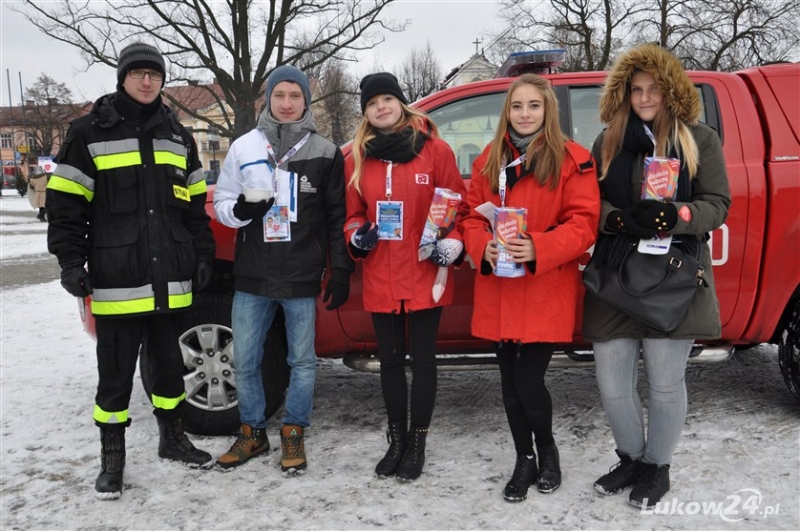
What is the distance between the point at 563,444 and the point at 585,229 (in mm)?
1334

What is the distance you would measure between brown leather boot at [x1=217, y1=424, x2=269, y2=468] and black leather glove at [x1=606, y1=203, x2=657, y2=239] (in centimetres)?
201

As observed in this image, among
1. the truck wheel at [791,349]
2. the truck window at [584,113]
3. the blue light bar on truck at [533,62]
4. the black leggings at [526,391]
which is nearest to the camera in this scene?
the black leggings at [526,391]

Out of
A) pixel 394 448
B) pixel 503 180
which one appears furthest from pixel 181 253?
pixel 503 180

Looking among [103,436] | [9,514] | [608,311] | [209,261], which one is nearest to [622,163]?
[608,311]

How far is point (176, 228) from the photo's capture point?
2939 mm

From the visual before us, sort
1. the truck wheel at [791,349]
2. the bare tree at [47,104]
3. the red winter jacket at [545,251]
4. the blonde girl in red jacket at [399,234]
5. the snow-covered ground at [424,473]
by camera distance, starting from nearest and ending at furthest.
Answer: the red winter jacket at [545,251] → the snow-covered ground at [424,473] → the blonde girl in red jacket at [399,234] → the truck wheel at [791,349] → the bare tree at [47,104]

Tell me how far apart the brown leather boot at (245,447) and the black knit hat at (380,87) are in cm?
172

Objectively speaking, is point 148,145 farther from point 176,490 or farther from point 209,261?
point 176,490

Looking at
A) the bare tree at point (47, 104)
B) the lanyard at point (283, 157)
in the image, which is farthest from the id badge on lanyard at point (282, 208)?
the bare tree at point (47, 104)

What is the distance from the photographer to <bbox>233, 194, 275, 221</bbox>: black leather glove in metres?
2.77

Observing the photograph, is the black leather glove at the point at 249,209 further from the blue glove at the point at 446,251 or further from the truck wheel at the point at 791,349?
the truck wheel at the point at 791,349

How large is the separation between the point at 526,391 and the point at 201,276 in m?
1.62

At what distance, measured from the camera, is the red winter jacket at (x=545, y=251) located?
247 cm

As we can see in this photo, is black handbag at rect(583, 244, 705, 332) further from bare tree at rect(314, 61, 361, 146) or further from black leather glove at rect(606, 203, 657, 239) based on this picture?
bare tree at rect(314, 61, 361, 146)
